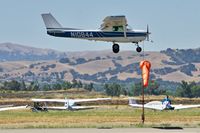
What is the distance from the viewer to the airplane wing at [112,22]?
49147 mm

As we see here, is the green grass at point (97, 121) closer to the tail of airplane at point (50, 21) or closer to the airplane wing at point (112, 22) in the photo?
the airplane wing at point (112, 22)

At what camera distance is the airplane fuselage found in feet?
170

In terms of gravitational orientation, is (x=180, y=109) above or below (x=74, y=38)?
below

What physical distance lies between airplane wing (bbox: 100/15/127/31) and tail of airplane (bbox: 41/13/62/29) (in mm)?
4826

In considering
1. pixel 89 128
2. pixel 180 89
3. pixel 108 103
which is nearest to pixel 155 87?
pixel 180 89

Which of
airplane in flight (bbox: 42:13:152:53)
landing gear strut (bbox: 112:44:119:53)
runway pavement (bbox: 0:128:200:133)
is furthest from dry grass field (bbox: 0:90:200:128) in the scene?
airplane in flight (bbox: 42:13:152:53)

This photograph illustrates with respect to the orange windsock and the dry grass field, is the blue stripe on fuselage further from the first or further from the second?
the orange windsock

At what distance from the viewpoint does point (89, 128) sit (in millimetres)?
29938

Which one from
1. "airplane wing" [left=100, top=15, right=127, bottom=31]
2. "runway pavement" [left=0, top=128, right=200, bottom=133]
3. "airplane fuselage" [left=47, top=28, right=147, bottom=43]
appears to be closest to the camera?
"runway pavement" [left=0, top=128, right=200, bottom=133]

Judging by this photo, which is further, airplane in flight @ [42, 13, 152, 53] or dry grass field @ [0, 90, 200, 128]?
airplane in flight @ [42, 13, 152, 53]

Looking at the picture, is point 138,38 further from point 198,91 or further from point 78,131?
point 198,91

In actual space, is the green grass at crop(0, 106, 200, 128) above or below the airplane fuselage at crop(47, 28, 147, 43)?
below

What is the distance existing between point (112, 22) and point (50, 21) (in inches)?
297

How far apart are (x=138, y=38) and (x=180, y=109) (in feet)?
65.8
